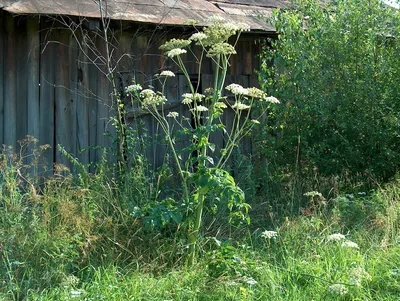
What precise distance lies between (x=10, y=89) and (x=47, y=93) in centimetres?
44

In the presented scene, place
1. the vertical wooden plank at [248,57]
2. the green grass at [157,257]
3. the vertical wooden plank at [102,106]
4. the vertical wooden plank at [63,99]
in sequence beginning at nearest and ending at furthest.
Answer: the green grass at [157,257]
the vertical wooden plank at [63,99]
the vertical wooden plank at [102,106]
the vertical wooden plank at [248,57]

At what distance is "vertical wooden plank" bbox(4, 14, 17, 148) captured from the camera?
282 inches

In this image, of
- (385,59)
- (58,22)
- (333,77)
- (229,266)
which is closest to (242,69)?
(333,77)

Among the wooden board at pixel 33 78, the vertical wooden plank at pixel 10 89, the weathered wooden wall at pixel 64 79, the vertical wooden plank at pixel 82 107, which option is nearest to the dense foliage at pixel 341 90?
the weathered wooden wall at pixel 64 79

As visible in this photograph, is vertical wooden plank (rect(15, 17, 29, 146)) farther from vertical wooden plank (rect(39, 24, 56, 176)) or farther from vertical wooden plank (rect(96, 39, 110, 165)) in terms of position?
vertical wooden plank (rect(96, 39, 110, 165))

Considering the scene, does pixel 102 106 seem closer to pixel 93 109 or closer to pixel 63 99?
pixel 93 109

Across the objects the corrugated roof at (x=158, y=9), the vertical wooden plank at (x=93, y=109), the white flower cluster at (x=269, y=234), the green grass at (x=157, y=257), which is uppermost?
the corrugated roof at (x=158, y=9)

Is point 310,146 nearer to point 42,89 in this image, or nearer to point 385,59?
point 385,59

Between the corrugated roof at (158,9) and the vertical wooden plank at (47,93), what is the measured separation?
58 cm

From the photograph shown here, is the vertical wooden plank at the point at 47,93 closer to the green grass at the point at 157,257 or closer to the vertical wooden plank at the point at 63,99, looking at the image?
the vertical wooden plank at the point at 63,99

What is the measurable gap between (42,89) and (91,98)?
2.03 ft

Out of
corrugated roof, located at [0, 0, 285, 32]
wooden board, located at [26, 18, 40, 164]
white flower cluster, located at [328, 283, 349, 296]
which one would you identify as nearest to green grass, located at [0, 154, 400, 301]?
white flower cluster, located at [328, 283, 349, 296]

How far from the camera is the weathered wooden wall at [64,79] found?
23.6ft

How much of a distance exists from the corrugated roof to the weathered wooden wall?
26 cm
